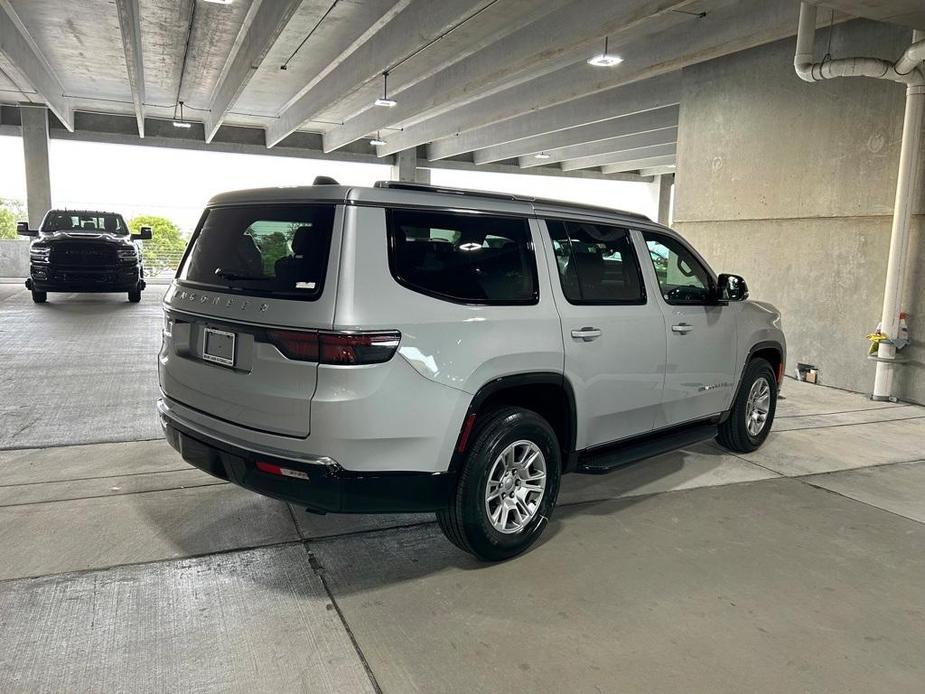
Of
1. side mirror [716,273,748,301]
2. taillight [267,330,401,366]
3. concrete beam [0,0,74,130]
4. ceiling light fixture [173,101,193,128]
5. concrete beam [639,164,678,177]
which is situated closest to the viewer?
taillight [267,330,401,366]

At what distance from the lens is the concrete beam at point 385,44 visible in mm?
9453

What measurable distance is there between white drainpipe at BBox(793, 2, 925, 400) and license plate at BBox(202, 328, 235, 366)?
720cm

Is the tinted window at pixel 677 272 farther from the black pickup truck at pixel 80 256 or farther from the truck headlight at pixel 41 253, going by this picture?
the truck headlight at pixel 41 253

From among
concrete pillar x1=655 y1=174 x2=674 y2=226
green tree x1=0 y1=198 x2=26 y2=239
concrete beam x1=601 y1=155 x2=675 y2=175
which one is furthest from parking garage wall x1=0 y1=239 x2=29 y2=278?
concrete pillar x1=655 y1=174 x2=674 y2=226

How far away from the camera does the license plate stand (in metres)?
3.16

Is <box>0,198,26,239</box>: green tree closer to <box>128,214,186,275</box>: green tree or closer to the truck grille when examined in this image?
<box>128,214,186,275</box>: green tree

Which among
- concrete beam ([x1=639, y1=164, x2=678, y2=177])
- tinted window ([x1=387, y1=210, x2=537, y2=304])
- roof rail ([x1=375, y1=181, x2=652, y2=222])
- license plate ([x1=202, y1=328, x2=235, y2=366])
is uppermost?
concrete beam ([x1=639, y1=164, x2=678, y2=177])

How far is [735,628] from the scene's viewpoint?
298cm

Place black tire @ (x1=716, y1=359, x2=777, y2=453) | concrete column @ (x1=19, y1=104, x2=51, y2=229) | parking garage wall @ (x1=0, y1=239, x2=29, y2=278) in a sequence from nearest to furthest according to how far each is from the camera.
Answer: black tire @ (x1=716, y1=359, x2=777, y2=453) → concrete column @ (x1=19, y1=104, x2=51, y2=229) → parking garage wall @ (x1=0, y1=239, x2=29, y2=278)

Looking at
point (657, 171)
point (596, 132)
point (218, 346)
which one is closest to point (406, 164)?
point (596, 132)

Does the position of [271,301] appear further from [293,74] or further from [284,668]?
[293,74]

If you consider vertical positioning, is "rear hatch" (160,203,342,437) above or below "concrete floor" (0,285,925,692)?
above

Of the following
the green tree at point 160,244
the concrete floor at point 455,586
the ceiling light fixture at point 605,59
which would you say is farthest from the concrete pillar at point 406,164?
the concrete floor at point 455,586

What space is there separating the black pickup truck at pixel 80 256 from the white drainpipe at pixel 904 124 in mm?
12094
